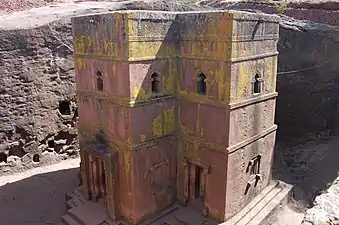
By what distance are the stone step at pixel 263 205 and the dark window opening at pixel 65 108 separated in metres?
8.64

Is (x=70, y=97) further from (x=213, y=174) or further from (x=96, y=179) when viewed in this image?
(x=213, y=174)

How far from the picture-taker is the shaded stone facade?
818 centimetres

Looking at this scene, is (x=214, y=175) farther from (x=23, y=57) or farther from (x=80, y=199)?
(x=23, y=57)

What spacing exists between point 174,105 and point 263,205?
12.7 ft

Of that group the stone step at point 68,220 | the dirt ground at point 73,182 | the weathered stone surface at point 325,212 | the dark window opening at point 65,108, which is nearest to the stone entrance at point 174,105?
the stone step at point 68,220

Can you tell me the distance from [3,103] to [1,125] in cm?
83

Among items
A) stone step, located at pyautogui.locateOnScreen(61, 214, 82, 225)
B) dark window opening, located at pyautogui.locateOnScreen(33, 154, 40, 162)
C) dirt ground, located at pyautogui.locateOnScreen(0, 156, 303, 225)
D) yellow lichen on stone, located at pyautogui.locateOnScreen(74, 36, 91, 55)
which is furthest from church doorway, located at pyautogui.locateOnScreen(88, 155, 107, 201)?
dark window opening, located at pyautogui.locateOnScreen(33, 154, 40, 162)

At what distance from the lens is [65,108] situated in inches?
575

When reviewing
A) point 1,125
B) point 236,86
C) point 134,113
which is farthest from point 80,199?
point 236,86

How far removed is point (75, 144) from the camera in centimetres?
1498

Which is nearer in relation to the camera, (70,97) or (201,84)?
(201,84)

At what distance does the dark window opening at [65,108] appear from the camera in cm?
1445

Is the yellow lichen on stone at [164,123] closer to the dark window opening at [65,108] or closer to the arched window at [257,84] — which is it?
the arched window at [257,84]

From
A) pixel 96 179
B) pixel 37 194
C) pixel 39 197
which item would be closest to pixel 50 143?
pixel 37 194
